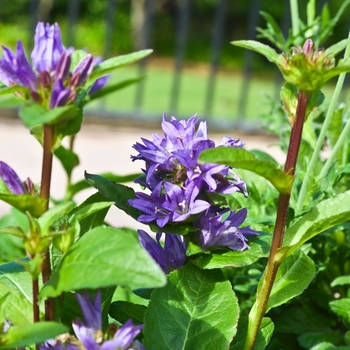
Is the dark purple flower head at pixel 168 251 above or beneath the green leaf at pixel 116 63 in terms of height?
beneath

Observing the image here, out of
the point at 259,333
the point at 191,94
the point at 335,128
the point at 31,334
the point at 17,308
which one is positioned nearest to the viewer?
the point at 31,334

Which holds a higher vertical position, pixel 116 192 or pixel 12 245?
pixel 116 192

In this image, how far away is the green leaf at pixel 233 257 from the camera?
71 cm

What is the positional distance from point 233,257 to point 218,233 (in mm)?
28

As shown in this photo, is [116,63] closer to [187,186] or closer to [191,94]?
[187,186]

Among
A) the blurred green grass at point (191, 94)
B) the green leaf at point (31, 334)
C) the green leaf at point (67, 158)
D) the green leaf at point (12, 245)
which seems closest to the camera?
the green leaf at point (31, 334)

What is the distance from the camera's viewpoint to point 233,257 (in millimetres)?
730

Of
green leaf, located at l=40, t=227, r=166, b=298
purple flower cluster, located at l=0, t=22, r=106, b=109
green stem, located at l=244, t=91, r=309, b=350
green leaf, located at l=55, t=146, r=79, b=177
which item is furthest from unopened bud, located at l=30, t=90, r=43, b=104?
green leaf, located at l=55, t=146, r=79, b=177

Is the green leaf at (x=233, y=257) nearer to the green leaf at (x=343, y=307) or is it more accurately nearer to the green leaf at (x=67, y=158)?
the green leaf at (x=343, y=307)

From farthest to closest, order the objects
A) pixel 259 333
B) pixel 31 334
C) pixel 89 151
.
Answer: pixel 89 151 < pixel 259 333 < pixel 31 334

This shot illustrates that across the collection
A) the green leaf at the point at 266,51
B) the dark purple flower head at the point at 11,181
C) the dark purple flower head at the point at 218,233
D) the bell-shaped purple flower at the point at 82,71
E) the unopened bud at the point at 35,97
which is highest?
the green leaf at the point at 266,51

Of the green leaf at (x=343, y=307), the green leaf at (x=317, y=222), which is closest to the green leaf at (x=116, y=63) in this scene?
the green leaf at (x=317, y=222)

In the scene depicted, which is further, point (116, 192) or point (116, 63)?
point (116, 192)

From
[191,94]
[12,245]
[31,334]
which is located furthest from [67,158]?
[191,94]
